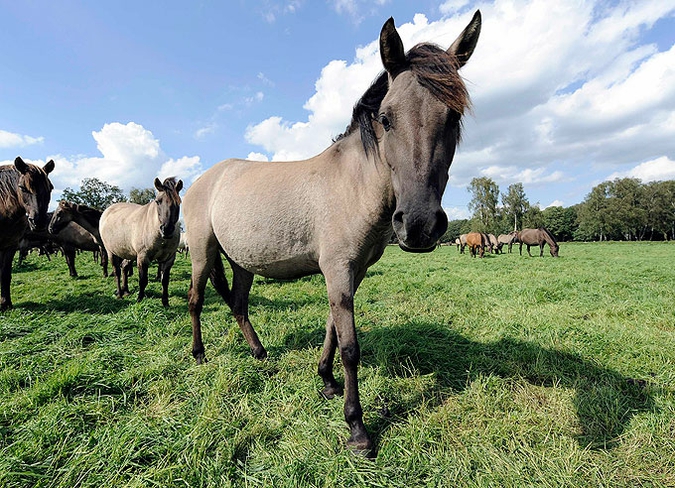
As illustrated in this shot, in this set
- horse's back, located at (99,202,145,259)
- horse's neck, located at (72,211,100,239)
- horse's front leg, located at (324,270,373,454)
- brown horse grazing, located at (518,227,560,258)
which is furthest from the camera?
brown horse grazing, located at (518,227,560,258)

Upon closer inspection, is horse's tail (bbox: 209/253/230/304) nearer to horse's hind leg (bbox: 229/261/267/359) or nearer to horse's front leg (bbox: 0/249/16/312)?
horse's hind leg (bbox: 229/261/267/359)

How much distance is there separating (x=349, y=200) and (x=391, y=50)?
1159 millimetres

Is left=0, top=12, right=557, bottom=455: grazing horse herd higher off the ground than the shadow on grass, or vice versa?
left=0, top=12, right=557, bottom=455: grazing horse herd

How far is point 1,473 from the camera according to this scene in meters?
1.78

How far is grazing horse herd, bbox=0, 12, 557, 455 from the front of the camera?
1.91 metres

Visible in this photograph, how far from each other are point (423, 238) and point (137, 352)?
3.95m

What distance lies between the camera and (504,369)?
3.18m

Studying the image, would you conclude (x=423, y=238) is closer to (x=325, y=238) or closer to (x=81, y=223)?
(x=325, y=238)

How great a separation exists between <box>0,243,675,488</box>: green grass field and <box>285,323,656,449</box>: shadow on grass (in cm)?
2

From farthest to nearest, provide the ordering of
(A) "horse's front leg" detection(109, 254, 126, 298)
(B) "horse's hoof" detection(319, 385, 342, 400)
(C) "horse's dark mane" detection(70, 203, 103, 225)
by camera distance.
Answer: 1. (C) "horse's dark mane" detection(70, 203, 103, 225)
2. (A) "horse's front leg" detection(109, 254, 126, 298)
3. (B) "horse's hoof" detection(319, 385, 342, 400)

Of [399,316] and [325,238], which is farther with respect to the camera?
[399,316]

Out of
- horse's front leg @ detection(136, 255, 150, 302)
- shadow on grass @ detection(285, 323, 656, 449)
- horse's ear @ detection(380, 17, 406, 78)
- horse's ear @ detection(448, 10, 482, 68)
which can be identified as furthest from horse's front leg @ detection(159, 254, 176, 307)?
horse's ear @ detection(448, 10, 482, 68)

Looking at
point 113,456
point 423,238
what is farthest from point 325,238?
point 113,456

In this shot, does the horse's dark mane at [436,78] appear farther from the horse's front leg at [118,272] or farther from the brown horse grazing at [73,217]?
the brown horse grazing at [73,217]
